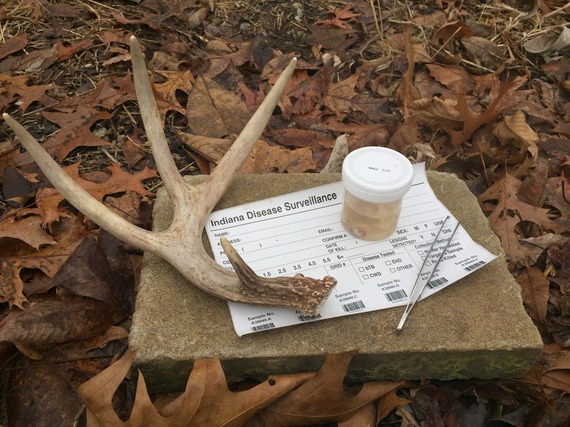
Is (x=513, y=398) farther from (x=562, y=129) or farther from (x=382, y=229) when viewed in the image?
(x=562, y=129)

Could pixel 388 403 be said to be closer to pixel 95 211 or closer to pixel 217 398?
pixel 217 398

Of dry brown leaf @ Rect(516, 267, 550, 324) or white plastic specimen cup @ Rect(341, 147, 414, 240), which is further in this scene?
dry brown leaf @ Rect(516, 267, 550, 324)

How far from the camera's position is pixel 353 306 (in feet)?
6.21

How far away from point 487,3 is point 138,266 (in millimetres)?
2914

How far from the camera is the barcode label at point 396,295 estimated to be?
192cm

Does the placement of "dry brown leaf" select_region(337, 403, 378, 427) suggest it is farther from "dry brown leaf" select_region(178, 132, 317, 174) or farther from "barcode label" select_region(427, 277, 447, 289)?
"dry brown leaf" select_region(178, 132, 317, 174)

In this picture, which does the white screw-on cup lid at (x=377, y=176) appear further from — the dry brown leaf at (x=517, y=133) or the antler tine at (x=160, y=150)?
the dry brown leaf at (x=517, y=133)

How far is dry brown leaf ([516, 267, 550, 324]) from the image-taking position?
7.11 feet

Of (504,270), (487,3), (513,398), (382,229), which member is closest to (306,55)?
(487,3)

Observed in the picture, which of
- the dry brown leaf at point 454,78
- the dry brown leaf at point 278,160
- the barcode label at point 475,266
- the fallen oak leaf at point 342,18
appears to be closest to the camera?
the barcode label at point 475,266

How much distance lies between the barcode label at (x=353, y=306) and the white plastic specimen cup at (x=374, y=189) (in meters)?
0.30

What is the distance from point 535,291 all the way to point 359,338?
2.83 ft

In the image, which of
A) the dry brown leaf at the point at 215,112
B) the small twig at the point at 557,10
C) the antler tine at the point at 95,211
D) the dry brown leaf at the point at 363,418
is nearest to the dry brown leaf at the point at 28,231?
the antler tine at the point at 95,211

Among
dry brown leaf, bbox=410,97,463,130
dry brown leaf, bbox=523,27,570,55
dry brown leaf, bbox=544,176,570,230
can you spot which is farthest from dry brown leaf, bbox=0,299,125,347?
dry brown leaf, bbox=523,27,570,55
